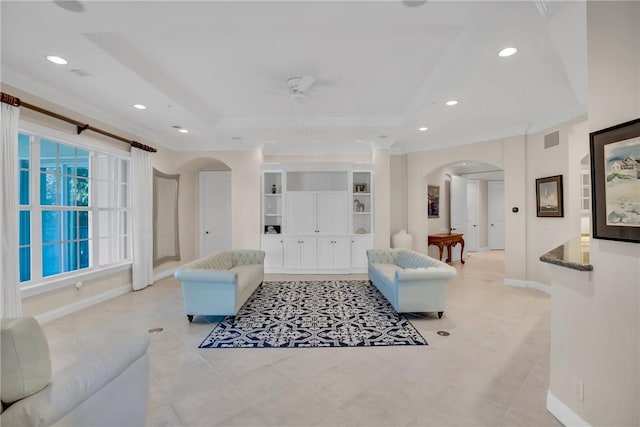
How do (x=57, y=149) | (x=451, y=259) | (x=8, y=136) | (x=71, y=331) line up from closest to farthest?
(x=8, y=136) < (x=71, y=331) < (x=57, y=149) < (x=451, y=259)

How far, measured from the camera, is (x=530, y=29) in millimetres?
2500

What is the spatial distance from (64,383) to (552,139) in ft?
20.7

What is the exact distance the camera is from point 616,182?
1610mm

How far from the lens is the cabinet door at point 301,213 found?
6539 mm

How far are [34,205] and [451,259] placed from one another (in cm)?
845

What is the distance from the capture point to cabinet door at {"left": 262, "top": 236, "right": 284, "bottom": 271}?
653 centimetres

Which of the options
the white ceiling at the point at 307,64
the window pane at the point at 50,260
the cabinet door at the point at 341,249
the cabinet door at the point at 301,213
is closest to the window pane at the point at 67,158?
the white ceiling at the point at 307,64

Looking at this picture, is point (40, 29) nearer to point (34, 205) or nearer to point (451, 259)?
point (34, 205)

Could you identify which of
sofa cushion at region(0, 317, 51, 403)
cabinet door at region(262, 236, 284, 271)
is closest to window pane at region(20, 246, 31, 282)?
sofa cushion at region(0, 317, 51, 403)

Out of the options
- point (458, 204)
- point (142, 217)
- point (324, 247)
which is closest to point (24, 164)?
point (142, 217)

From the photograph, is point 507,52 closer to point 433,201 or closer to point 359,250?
point 359,250

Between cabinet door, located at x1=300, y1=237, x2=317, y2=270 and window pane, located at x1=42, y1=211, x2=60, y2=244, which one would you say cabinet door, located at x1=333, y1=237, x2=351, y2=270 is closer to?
cabinet door, located at x1=300, y1=237, x2=317, y2=270

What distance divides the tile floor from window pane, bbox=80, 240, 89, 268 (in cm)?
84

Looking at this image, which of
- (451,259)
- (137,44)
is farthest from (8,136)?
(451,259)
